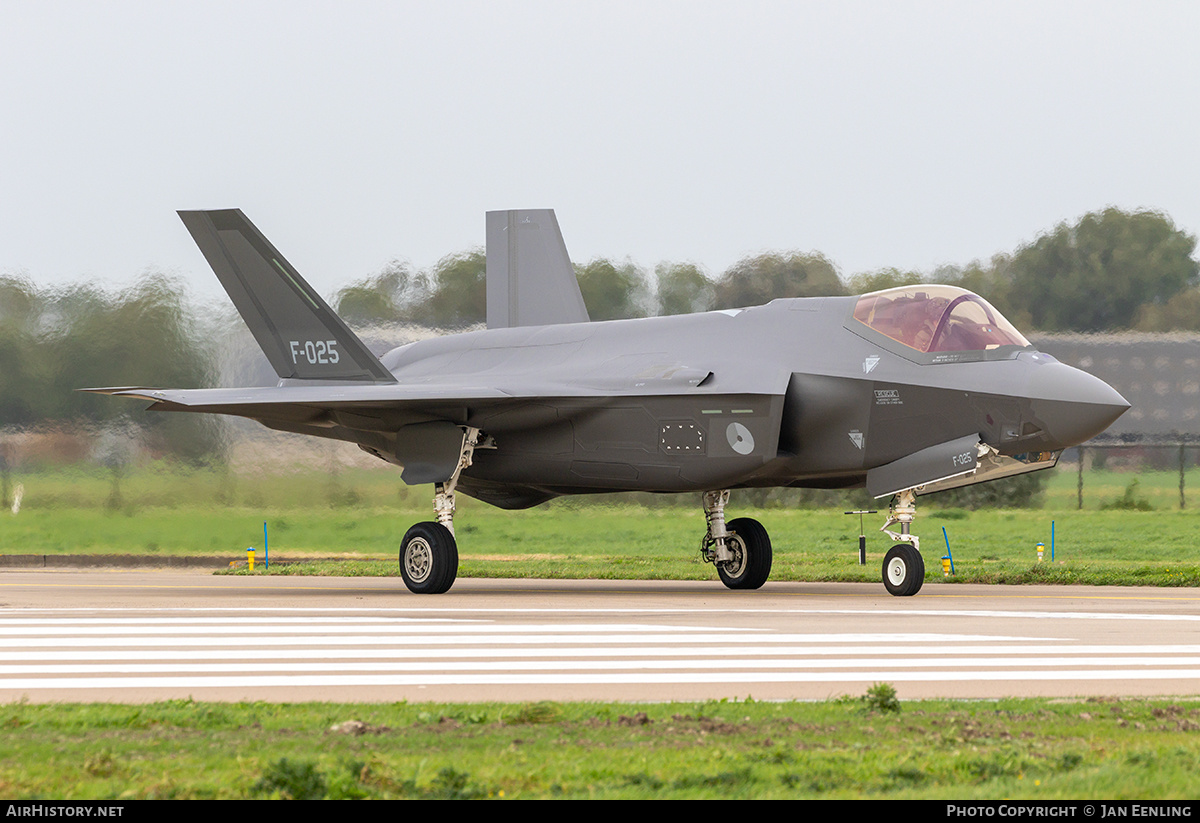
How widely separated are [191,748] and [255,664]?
333cm

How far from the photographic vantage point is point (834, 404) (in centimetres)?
1705

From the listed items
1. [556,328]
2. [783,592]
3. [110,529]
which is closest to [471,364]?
[556,328]

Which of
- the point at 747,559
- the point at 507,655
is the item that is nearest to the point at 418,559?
the point at 747,559


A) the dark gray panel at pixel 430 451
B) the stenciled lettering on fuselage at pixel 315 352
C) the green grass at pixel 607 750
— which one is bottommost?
the green grass at pixel 607 750

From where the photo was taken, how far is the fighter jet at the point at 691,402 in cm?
1647

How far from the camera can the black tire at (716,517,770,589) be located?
62.1ft

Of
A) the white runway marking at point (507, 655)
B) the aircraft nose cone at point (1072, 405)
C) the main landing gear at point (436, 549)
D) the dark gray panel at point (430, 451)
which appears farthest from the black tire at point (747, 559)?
the white runway marking at point (507, 655)

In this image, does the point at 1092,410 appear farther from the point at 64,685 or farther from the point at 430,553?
the point at 64,685

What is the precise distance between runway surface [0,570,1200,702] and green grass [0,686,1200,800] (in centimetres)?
82

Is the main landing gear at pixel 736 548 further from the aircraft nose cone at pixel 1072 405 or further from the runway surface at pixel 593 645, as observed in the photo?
the aircraft nose cone at pixel 1072 405

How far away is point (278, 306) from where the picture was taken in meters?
20.8

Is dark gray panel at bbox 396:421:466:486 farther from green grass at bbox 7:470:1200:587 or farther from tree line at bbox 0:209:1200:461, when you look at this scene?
tree line at bbox 0:209:1200:461

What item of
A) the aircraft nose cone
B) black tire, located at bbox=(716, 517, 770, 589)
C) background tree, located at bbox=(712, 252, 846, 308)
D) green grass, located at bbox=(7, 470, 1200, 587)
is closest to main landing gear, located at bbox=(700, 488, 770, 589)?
black tire, located at bbox=(716, 517, 770, 589)

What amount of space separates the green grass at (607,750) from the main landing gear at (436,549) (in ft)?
34.5
